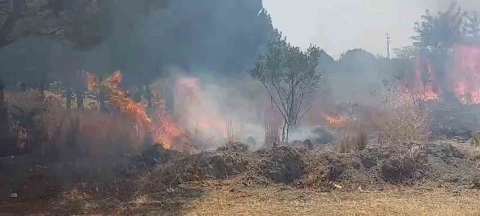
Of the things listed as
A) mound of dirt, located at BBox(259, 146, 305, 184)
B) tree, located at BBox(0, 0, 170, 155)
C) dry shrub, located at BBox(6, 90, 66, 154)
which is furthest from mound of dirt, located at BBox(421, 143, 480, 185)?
dry shrub, located at BBox(6, 90, 66, 154)

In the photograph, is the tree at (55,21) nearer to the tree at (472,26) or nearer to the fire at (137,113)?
the fire at (137,113)

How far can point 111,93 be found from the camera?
17.0m

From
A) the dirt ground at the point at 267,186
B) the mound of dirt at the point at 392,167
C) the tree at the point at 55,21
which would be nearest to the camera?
the dirt ground at the point at 267,186

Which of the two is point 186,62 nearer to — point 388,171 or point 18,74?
point 18,74

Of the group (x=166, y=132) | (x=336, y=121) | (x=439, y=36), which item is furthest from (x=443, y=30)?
(x=166, y=132)

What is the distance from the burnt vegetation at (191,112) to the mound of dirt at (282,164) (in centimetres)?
4

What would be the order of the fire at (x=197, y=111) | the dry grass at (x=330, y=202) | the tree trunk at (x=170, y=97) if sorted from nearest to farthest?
the dry grass at (x=330, y=202) < the fire at (x=197, y=111) < the tree trunk at (x=170, y=97)

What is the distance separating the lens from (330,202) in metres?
7.70

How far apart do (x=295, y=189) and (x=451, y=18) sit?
27252mm

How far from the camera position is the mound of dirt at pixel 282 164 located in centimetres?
946

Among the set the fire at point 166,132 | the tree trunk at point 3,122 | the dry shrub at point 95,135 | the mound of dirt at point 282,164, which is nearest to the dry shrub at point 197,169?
the mound of dirt at point 282,164

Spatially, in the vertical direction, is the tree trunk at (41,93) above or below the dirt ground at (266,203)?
above

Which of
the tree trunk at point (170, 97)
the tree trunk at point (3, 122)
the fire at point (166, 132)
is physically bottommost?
the fire at point (166, 132)

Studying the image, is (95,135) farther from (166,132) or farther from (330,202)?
(330,202)
